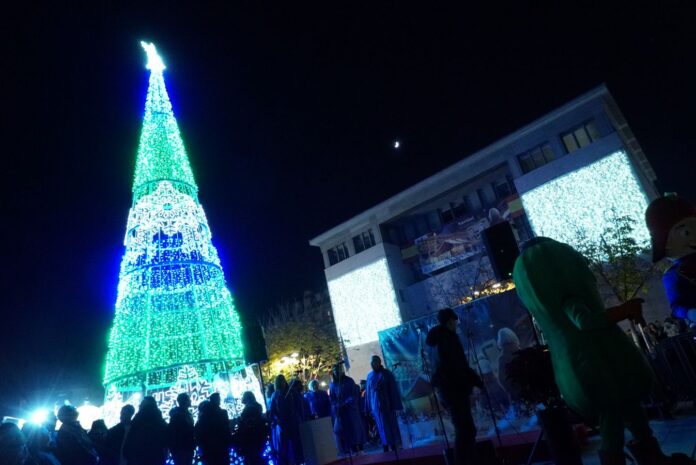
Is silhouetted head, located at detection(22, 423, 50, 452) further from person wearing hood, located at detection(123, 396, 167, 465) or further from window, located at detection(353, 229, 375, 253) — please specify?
window, located at detection(353, 229, 375, 253)

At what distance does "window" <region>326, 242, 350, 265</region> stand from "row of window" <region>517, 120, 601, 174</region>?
588 inches

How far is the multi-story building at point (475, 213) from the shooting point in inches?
882

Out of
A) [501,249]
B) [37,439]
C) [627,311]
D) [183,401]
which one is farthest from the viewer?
[183,401]

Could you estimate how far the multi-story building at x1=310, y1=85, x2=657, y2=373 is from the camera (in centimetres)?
2241

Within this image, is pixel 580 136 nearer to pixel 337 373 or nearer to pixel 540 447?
pixel 337 373

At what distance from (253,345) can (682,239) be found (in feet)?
25.4

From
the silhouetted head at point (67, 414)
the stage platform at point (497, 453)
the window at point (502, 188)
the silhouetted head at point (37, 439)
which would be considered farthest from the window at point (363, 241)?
the silhouetted head at point (37, 439)

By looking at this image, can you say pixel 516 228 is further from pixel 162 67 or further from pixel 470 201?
pixel 162 67

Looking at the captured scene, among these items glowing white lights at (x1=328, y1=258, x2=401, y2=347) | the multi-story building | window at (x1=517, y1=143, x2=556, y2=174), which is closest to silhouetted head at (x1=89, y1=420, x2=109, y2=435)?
the multi-story building

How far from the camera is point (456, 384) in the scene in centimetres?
484

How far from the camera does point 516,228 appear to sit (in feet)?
88.8

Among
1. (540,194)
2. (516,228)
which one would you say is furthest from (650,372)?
(516,228)

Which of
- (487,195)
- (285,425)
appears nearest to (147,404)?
(285,425)

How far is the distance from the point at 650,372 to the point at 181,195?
11622mm
